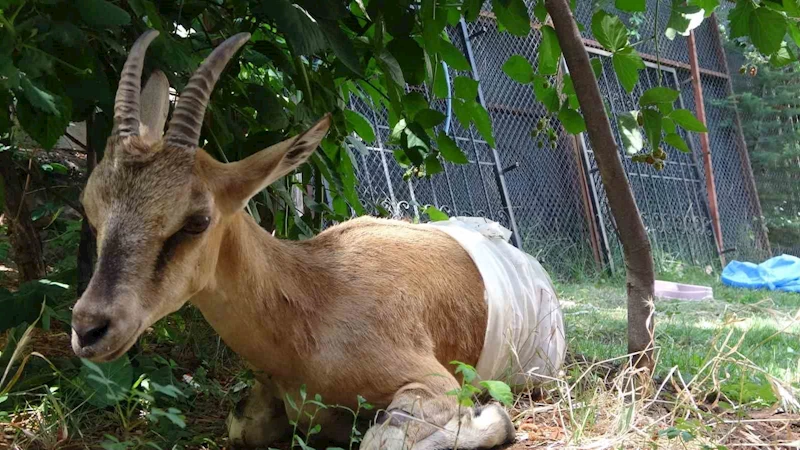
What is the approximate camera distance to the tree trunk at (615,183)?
3.43 metres

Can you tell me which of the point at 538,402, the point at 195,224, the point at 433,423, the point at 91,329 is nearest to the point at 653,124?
the point at 538,402

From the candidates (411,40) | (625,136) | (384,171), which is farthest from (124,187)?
(384,171)

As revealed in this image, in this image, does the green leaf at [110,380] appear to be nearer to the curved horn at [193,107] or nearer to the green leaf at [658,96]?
the curved horn at [193,107]

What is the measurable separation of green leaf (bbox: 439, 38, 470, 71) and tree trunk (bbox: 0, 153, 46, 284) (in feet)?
7.59

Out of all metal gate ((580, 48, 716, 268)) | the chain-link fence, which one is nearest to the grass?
the chain-link fence

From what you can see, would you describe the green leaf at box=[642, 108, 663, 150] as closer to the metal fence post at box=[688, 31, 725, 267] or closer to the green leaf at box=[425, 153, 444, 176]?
the green leaf at box=[425, 153, 444, 176]

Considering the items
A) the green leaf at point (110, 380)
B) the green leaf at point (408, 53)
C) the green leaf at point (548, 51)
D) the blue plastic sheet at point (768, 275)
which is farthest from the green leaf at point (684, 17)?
the blue plastic sheet at point (768, 275)

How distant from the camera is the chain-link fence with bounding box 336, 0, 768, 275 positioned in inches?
345

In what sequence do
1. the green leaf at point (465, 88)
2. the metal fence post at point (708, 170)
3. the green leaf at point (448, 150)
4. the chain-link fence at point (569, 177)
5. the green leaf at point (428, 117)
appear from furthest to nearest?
the metal fence post at point (708, 170) → the chain-link fence at point (569, 177) → the green leaf at point (448, 150) → the green leaf at point (465, 88) → the green leaf at point (428, 117)

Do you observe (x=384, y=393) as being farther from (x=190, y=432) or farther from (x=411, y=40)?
(x=411, y=40)

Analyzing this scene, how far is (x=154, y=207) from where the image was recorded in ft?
8.23

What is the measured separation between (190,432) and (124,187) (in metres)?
1.16

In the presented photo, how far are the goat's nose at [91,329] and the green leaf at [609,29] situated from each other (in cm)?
217

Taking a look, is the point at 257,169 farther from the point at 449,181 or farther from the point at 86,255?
the point at 449,181
